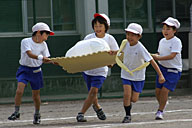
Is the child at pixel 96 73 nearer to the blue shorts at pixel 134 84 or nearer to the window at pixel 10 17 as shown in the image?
the blue shorts at pixel 134 84

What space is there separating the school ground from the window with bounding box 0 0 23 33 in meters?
1.62

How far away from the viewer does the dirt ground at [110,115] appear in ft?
30.6

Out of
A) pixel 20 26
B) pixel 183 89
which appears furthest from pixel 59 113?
pixel 183 89

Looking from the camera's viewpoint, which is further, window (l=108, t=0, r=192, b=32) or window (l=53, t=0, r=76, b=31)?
window (l=53, t=0, r=76, b=31)

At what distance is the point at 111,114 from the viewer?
11258mm

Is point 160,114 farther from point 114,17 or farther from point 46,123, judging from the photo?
Result: point 114,17

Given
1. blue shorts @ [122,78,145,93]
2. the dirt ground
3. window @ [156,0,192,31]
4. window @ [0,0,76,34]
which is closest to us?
the dirt ground

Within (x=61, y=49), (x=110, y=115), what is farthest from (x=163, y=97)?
(x=61, y=49)

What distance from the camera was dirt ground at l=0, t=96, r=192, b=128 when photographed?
30.6 ft

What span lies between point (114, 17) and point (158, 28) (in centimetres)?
147

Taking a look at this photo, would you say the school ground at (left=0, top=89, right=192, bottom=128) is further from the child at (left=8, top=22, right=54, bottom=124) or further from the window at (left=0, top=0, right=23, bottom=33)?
the window at (left=0, top=0, right=23, bottom=33)

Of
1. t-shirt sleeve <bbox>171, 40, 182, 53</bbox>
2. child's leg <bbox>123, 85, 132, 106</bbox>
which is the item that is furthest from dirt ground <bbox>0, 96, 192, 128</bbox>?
t-shirt sleeve <bbox>171, 40, 182, 53</bbox>

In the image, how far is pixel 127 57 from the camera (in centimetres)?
939

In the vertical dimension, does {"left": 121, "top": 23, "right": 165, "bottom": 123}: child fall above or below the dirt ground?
above
